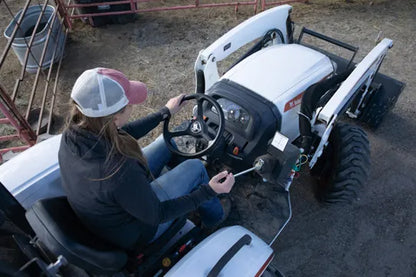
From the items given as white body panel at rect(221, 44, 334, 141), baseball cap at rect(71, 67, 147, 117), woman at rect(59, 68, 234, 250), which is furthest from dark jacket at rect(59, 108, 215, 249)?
white body panel at rect(221, 44, 334, 141)

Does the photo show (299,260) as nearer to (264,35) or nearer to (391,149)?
(391,149)

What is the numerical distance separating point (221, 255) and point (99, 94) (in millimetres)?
1042

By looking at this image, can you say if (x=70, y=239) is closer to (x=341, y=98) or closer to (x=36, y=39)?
(x=341, y=98)

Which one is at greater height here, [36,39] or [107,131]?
[107,131]

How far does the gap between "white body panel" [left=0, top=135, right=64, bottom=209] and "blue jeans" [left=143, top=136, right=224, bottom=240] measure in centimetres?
63

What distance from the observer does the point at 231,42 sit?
2.78m

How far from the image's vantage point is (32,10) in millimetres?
4492

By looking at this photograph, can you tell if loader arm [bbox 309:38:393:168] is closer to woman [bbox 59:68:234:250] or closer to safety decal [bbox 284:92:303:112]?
safety decal [bbox 284:92:303:112]

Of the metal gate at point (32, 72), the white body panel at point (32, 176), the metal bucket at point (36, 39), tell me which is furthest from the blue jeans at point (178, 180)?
the metal bucket at point (36, 39)

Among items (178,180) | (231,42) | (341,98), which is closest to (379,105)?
(341,98)

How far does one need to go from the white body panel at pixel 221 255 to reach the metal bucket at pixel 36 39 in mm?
3333

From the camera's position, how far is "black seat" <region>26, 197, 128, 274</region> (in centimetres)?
140

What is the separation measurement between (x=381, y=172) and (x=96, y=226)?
2689 mm

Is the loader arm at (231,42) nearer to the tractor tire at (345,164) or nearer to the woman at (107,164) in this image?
the tractor tire at (345,164)
